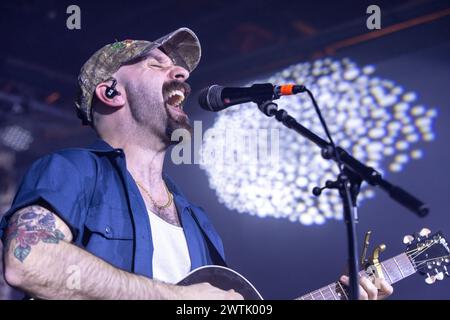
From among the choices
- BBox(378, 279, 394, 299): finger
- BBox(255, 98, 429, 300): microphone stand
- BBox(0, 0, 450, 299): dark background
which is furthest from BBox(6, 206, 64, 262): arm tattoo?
BBox(0, 0, 450, 299): dark background

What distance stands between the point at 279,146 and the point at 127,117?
1882 millimetres

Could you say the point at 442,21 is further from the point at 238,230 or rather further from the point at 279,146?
the point at 238,230

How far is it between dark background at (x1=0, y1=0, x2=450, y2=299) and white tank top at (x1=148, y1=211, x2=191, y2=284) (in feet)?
5.75

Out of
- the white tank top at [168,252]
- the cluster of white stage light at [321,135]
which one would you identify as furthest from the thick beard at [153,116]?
the cluster of white stage light at [321,135]

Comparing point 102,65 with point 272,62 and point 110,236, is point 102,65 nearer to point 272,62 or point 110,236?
point 110,236

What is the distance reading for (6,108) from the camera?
5199 millimetres

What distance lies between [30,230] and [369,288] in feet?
4.56

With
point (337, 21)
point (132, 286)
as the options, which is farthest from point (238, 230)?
point (132, 286)

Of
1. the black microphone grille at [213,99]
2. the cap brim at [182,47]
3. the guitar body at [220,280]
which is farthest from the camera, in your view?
the cap brim at [182,47]

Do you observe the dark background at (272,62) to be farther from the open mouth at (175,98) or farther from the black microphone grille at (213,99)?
the black microphone grille at (213,99)

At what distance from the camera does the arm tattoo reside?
1470mm

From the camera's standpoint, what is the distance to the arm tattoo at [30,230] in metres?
1.47

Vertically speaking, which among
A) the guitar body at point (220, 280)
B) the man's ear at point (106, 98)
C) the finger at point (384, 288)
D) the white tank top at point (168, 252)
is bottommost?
the finger at point (384, 288)

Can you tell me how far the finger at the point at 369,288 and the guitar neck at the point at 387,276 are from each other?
0.27 ft
